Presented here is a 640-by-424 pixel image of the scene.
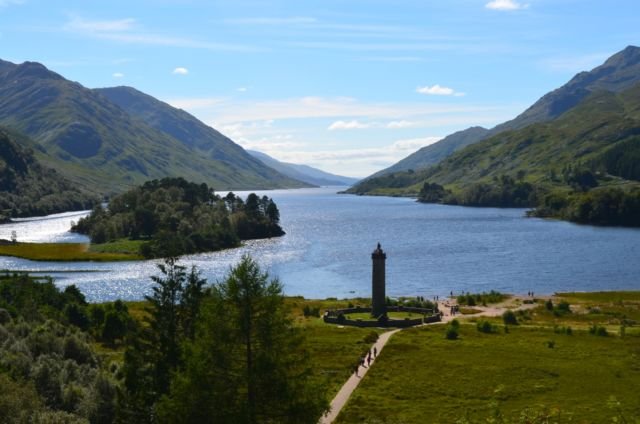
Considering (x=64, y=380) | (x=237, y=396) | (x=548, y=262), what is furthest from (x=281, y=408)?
(x=548, y=262)

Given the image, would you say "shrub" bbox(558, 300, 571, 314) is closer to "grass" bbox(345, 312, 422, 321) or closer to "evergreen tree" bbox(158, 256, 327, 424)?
"grass" bbox(345, 312, 422, 321)

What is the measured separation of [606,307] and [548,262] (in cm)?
6306

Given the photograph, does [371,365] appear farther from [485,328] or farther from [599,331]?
[599,331]

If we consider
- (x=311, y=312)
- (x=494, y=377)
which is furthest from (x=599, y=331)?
(x=311, y=312)

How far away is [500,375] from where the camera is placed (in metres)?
62.7

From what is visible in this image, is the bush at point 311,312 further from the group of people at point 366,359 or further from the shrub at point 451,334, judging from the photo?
the group of people at point 366,359

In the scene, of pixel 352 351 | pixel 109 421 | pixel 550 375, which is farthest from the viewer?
pixel 352 351

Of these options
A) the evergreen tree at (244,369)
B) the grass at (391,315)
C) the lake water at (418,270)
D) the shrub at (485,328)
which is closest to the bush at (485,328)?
the shrub at (485,328)

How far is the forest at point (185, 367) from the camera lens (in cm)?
3219

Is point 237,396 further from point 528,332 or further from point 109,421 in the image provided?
point 528,332

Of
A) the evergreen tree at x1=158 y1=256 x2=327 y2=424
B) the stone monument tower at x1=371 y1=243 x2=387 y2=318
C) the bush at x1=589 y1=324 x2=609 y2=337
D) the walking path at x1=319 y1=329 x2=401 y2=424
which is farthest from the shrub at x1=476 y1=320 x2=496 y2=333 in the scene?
the evergreen tree at x1=158 y1=256 x2=327 y2=424

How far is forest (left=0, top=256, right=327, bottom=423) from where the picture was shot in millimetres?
32188

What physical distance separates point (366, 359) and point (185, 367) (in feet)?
103

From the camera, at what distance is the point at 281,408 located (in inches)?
1271
